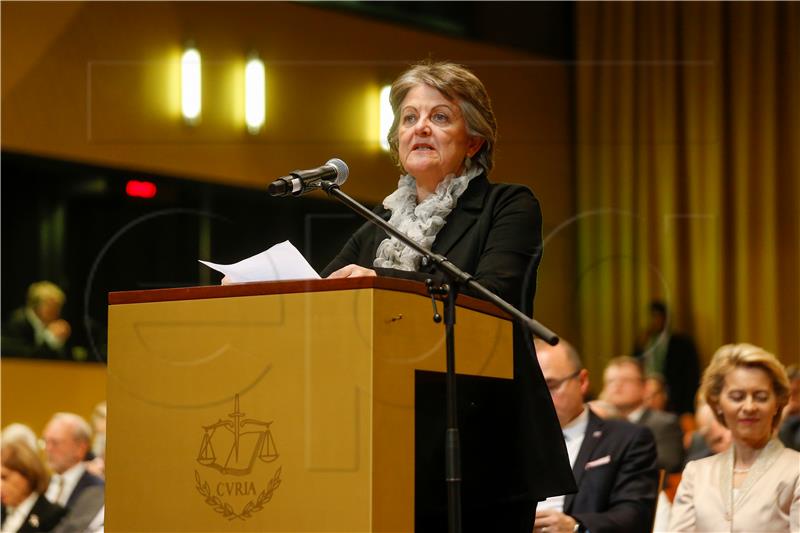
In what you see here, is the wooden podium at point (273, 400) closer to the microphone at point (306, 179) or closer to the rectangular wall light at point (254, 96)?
the microphone at point (306, 179)

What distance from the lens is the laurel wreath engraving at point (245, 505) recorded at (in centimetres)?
208

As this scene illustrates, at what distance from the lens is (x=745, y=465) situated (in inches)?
149

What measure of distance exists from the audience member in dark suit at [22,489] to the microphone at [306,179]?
10.6ft

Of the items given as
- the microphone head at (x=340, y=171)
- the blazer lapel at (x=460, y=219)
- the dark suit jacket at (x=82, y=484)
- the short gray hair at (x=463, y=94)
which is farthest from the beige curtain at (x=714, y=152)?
the microphone head at (x=340, y=171)

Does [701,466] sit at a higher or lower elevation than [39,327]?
lower

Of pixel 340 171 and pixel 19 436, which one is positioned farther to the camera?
pixel 19 436

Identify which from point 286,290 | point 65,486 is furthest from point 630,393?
point 286,290

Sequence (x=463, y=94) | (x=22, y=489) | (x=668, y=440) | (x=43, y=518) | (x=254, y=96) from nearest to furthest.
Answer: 1. (x=463, y=94)
2. (x=43, y=518)
3. (x=22, y=489)
4. (x=668, y=440)
5. (x=254, y=96)

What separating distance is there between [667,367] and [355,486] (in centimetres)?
673

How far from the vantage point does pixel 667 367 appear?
846 cm

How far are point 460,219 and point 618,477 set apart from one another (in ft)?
5.90

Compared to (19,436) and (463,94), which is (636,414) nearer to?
(19,436)

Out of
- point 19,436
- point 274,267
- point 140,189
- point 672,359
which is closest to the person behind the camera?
point 274,267

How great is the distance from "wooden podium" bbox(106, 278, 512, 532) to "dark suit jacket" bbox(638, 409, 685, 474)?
399 cm
